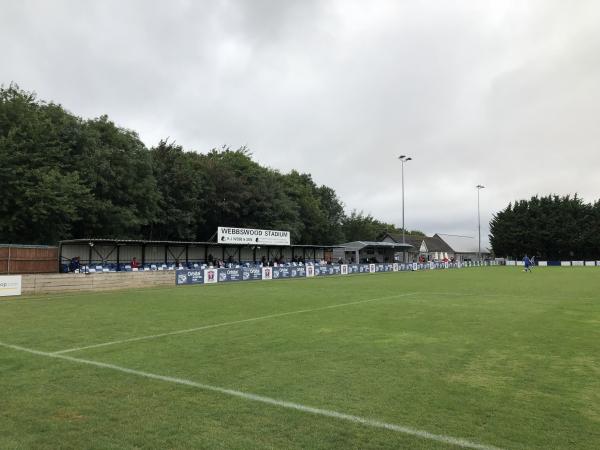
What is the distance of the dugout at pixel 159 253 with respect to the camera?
35312 millimetres

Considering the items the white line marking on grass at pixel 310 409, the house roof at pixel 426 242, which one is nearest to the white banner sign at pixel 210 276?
the white line marking on grass at pixel 310 409

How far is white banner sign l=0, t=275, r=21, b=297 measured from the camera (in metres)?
22.7

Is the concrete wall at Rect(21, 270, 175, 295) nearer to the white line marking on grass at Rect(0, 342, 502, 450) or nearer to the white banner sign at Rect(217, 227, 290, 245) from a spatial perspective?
the white banner sign at Rect(217, 227, 290, 245)

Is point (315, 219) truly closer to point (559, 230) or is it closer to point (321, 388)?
point (559, 230)

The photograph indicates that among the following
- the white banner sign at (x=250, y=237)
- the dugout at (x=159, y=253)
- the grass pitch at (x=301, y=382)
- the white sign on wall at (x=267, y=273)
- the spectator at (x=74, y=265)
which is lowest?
the grass pitch at (x=301, y=382)

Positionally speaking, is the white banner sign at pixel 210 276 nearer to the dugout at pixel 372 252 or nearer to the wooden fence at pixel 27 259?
the wooden fence at pixel 27 259

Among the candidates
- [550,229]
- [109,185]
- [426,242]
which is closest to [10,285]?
[109,185]

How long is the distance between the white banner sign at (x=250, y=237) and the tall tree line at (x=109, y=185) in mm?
8818

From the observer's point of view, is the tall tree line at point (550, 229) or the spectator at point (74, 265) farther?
the tall tree line at point (550, 229)

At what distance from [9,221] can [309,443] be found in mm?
38419

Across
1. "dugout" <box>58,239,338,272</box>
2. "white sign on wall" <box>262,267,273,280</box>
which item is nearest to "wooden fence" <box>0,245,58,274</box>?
"dugout" <box>58,239,338,272</box>

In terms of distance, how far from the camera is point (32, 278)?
24203mm

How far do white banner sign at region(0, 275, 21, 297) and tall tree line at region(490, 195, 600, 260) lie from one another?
94082 mm

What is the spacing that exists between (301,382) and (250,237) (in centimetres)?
3914
